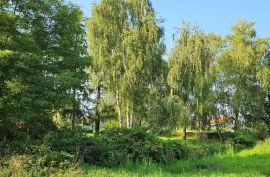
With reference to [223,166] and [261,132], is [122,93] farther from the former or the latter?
[223,166]

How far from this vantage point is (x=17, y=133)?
14.4 meters

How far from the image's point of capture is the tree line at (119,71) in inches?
560

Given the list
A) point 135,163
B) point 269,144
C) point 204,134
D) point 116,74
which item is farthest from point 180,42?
point 135,163

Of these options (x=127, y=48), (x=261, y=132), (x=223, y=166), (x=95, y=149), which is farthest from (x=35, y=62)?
(x=261, y=132)

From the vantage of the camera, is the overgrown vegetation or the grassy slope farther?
the overgrown vegetation

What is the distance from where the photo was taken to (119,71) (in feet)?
95.1

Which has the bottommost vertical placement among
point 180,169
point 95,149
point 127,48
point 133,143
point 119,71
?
point 180,169

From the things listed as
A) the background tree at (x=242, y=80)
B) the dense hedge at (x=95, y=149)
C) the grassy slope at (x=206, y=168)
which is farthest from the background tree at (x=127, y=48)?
the grassy slope at (x=206, y=168)

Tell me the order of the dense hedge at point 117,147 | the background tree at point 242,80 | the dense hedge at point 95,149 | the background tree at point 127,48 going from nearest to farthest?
the dense hedge at point 95,149, the dense hedge at point 117,147, the background tree at point 127,48, the background tree at point 242,80

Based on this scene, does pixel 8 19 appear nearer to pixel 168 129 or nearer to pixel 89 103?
pixel 168 129

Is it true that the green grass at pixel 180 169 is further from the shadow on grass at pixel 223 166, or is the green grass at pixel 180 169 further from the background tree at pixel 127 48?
the background tree at pixel 127 48

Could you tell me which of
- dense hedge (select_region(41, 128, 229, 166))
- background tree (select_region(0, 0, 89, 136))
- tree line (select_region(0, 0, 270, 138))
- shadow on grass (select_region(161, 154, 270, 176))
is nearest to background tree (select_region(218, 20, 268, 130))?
tree line (select_region(0, 0, 270, 138))

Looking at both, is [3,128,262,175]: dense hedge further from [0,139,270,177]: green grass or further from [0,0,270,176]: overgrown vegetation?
[0,139,270,177]: green grass

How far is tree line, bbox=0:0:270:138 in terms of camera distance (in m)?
14.2
